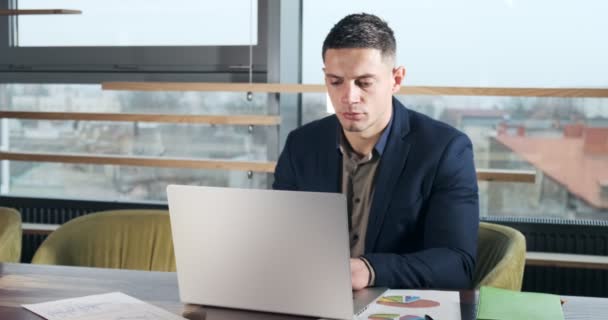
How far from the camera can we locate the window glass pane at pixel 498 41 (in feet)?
10.8

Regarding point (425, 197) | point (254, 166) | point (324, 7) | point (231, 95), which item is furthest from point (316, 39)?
point (425, 197)

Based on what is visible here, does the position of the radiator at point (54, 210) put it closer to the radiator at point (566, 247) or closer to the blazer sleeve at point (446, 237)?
the radiator at point (566, 247)

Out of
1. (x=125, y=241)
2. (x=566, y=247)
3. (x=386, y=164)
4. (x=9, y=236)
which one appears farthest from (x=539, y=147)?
(x=9, y=236)

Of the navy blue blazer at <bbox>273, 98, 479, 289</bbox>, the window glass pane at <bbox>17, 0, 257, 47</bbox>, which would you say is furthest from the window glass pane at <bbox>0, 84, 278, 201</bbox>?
the navy blue blazer at <bbox>273, 98, 479, 289</bbox>

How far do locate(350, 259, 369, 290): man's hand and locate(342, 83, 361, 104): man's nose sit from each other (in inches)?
18.6

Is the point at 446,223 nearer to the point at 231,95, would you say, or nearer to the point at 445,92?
the point at 445,92

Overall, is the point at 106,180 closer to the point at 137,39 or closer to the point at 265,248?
the point at 137,39

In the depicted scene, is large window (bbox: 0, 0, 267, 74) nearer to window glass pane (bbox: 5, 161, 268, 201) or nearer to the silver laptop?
window glass pane (bbox: 5, 161, 268, 201)

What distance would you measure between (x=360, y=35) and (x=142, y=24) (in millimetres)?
1905

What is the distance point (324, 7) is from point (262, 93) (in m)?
0.46

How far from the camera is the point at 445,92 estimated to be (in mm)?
3111

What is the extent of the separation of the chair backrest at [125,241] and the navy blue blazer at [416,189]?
488mm

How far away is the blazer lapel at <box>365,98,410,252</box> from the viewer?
210 centimetres

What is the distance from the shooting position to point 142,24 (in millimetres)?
3777
